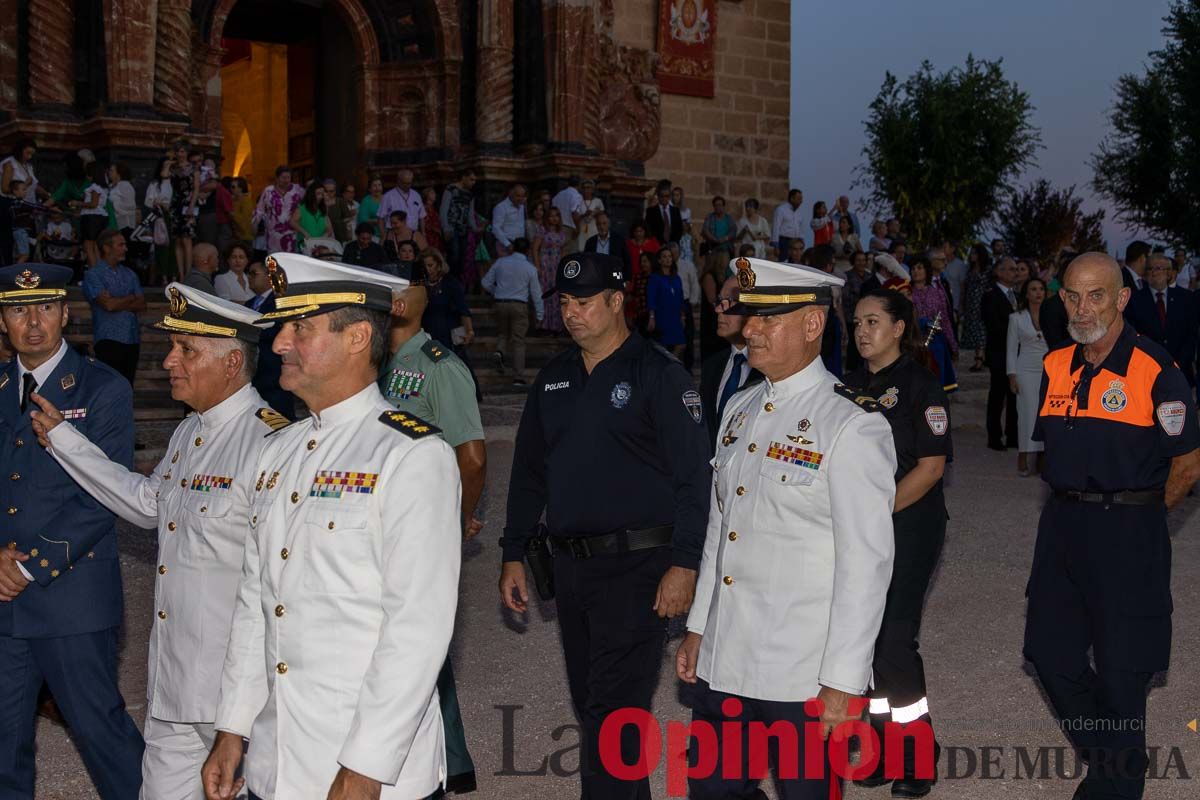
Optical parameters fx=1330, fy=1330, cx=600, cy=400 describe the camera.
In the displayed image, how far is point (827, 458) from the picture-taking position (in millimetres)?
3742

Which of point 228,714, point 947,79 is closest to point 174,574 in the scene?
point 228,714

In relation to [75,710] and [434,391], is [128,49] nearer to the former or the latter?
[434,391]

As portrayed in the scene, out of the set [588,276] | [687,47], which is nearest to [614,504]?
[588,276]

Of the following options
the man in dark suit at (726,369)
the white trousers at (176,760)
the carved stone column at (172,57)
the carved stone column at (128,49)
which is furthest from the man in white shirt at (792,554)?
the carved stone column at (172,57)

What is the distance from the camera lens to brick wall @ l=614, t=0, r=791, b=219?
2486 cm

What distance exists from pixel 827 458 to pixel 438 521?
4.22ft

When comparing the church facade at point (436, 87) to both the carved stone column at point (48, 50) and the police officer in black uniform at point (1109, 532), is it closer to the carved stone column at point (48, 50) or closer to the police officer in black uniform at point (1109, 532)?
the carved stone column at point (48, 50)

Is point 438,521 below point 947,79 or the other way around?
below

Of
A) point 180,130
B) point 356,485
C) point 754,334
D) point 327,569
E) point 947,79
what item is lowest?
point 327,569

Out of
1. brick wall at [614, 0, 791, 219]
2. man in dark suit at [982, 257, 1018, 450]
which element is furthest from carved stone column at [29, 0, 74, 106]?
man in dark suit at [982, 257, 1018, 450]

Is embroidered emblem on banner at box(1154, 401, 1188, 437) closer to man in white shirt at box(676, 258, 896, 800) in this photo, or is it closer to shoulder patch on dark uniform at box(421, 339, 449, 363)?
man in white shirt at box(676, 258, 896, 800)

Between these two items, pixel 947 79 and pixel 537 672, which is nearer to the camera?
pixel 537 672

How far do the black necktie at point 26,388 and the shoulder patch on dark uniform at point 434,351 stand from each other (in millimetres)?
1447

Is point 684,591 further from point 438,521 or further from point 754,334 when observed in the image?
point 438,521
